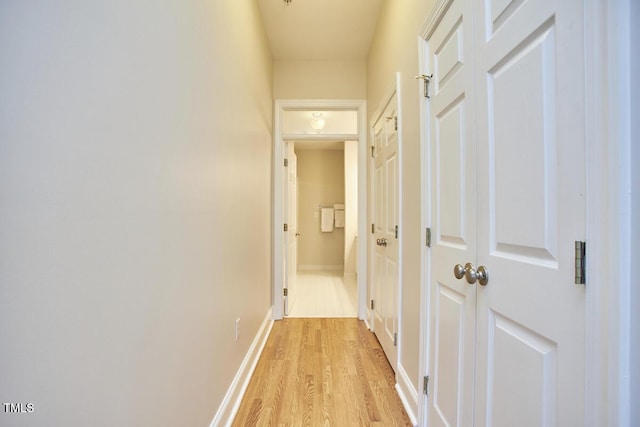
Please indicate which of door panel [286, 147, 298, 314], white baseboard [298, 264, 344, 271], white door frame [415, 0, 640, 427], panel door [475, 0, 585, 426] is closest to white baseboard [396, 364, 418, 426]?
panel door [475, 0, 585, 426]

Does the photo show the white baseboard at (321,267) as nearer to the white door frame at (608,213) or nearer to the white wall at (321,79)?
the white wall at (321,79)

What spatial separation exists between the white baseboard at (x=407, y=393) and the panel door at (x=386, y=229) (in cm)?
17

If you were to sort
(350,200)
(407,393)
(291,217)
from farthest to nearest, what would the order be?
1. (350,200)
2. (291,217)
3. (407,393)

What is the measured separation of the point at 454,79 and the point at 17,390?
4.85 feet

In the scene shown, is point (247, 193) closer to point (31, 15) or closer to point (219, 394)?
point (219, 394)

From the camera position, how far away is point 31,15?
1.66ft

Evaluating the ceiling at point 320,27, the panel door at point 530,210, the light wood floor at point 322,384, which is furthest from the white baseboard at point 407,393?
the ceiling at point 320,27

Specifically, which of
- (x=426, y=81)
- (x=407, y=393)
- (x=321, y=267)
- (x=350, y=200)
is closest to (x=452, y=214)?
(x=426, y=81)

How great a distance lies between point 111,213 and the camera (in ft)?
2.28

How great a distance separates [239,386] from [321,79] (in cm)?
295

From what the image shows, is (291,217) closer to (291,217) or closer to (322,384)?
(291,217)

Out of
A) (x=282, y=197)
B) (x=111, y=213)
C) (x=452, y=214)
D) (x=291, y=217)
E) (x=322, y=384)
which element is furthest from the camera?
(x=291, y=217)

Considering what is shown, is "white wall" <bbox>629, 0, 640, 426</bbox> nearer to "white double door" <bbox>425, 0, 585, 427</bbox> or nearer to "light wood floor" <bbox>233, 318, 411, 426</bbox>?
"white double door" <bbox>425, 0, 585, 427</bbox>

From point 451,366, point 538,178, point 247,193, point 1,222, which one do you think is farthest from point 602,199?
point 247,193
